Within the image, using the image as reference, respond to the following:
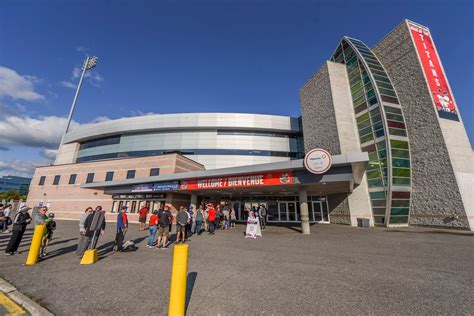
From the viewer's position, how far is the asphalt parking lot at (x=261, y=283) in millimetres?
3416

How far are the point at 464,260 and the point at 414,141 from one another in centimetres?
1618

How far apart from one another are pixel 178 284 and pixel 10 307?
315cm

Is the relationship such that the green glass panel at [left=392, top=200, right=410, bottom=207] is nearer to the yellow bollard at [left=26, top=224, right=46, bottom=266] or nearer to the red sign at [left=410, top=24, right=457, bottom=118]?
the red sign at [left=410, top=24, right=457, bottom=118]

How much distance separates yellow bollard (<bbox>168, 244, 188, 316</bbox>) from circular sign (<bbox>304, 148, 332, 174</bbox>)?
9720 millimetres

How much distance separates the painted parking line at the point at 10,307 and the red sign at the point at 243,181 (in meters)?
11.4

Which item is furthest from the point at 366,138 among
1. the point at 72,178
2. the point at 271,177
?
the point at 72,178

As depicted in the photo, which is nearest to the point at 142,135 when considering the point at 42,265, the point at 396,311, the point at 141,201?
the point at 141,201

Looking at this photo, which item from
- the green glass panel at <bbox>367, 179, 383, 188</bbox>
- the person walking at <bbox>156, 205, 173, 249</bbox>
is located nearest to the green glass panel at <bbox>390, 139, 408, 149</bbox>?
the green glass panel at <bbox>367, 179, 383, 188</bbox>

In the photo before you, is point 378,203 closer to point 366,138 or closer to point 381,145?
point 381,145

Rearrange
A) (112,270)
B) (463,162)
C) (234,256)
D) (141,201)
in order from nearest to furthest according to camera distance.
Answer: (112,270), (234,256), (463,162), (141,201)

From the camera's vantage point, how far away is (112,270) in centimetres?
540

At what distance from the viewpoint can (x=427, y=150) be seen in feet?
57.4

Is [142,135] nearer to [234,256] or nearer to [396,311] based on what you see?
[234,256]

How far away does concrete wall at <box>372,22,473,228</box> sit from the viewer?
51.5 feet
